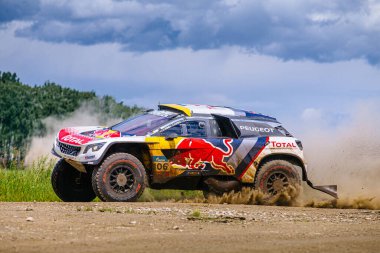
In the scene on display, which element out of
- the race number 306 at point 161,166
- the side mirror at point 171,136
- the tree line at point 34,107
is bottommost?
the race number 306 at point 161,166

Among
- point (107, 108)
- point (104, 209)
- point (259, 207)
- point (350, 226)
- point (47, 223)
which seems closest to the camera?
point (47, 223)

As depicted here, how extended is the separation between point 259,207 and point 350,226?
13.4 feet

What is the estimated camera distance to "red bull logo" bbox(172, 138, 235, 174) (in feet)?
58.0

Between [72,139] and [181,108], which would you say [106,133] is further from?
[181,108]

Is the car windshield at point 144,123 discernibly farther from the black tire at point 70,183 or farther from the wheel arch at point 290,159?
the wheel arch at point 290,159

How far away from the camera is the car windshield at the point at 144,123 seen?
17.8 meters

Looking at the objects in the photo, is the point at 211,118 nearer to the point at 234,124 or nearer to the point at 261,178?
the point at 234,124

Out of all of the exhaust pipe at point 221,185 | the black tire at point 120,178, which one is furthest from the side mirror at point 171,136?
the exhaust pipe at point 221,185

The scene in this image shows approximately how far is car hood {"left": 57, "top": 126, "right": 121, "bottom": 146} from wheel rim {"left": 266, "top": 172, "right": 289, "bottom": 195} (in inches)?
135

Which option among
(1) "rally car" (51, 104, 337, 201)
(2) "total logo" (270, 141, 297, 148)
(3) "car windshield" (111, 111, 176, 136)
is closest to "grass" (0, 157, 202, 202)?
(1) "rally car" (51, 104, 337, 201)

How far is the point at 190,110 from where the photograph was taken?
18094 millimetres

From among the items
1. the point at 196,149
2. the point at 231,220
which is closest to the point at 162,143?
the point at 196,149

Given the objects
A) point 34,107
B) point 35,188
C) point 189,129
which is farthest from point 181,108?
point 34,107

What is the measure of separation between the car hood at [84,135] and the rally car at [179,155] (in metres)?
0.02
